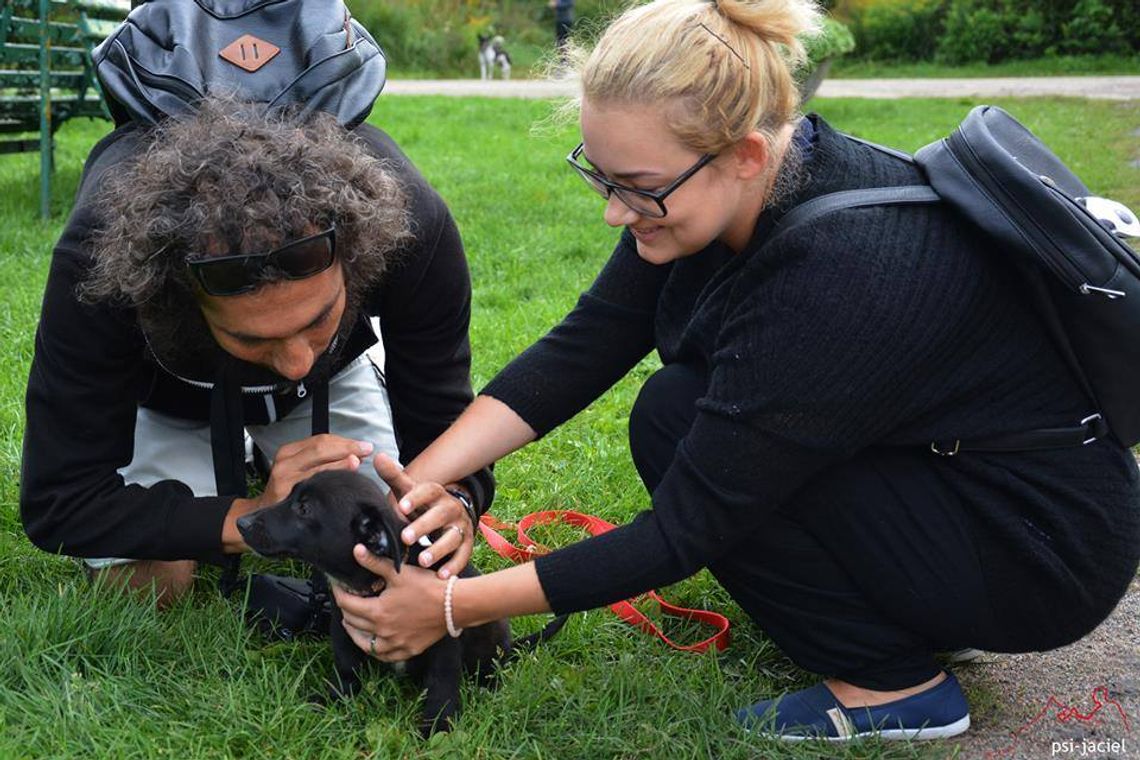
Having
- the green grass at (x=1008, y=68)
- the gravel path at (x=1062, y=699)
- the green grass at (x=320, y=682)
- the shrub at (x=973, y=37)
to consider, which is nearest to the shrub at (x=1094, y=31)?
the green grass at (x=1008, y=68)

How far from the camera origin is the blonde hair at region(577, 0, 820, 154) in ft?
7.63

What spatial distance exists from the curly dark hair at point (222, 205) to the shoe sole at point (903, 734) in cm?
141

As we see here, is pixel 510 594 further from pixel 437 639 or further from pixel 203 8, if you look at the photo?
pixel 203 8

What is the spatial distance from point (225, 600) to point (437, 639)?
73cm

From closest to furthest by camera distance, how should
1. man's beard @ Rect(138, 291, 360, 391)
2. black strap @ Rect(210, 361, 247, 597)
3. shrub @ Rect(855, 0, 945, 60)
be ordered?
man's beard @ Rect(138, 291, 360, 391)
black strap @ Rect(210, 361, 247, 597)
shrub @ Rect(855, 0, 945, 60)

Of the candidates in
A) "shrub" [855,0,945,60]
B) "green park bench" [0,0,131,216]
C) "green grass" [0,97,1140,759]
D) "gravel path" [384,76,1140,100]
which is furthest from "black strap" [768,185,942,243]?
"shrub" [855,0,945,60]

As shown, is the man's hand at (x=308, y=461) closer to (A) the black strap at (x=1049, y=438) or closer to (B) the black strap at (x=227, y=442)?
(B) the black strap at (x=227, y=442)

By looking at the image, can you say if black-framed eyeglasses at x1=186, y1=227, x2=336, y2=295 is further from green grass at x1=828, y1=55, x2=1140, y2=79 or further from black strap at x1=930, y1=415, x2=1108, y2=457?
green grass at x1=828, y1=55, x2=1140, y2=79

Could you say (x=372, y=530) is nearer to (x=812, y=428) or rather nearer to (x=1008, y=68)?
(x=812, y=428)

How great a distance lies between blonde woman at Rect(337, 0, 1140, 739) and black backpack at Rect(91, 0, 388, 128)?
0.72 m

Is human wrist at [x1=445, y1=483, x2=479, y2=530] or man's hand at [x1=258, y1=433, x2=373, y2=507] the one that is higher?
man's hand at [x1=258, y1=433, x2=373, y2=507]

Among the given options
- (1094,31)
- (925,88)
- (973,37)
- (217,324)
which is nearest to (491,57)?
(925,88)

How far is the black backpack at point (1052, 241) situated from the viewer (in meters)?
2.32

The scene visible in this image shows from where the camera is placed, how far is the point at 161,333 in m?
2.70
